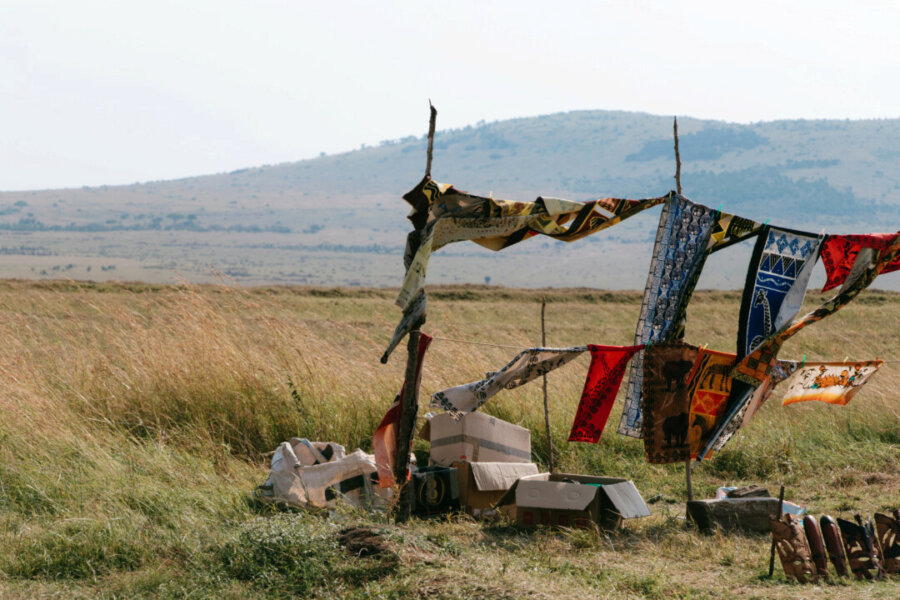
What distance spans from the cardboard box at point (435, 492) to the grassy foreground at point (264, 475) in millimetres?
209

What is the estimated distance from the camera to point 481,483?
6.16 meters

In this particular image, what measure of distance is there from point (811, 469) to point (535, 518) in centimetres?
294

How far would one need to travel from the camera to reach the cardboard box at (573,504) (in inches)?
226

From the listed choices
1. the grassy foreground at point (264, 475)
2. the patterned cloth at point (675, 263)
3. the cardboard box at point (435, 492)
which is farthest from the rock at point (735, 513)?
the cardboard box at point (435, 492)

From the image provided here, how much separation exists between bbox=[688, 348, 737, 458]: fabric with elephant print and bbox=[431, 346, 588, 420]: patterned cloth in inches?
30.7

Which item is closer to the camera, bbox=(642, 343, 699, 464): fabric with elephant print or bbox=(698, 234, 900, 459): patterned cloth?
bbox=(698, 234, 900, 459): patterned cloth

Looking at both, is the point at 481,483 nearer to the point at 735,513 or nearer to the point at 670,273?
the point at 735,513

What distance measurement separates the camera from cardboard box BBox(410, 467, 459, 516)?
20.0 feet

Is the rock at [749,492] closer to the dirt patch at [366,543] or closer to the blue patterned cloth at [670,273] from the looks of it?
the blue patterned cloth at [670,273]

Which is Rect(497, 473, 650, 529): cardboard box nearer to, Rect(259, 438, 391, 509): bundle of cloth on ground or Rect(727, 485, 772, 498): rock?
Rect(727, 485, 772, 498): rock

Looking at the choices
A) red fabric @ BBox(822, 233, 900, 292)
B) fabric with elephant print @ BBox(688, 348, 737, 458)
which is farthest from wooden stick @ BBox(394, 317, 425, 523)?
red fabric @ BBox(822, 233, 900, 292)

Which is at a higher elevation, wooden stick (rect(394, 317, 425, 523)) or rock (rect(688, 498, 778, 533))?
wooden stick (rect(394, 317, 425, 523))

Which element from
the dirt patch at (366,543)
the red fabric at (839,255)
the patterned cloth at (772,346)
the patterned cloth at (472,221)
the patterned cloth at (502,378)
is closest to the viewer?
the dirt patch at (366,543)

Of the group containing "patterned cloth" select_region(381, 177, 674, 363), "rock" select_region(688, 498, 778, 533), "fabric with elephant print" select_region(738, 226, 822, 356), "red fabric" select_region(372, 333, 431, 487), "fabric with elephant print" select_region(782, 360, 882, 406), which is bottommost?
"rock" select_region(688, 498, 778, 533)
